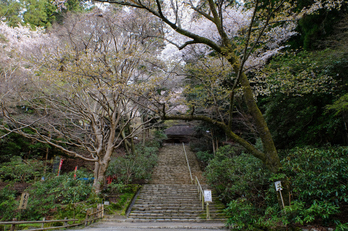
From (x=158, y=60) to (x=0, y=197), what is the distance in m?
8.96

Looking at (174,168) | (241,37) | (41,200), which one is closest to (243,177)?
(241,37)

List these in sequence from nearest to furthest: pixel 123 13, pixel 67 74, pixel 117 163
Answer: pixel 67 74 → pixel 123 13 → pixel 117 163

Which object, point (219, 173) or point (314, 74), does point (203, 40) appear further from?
point (219, 173)

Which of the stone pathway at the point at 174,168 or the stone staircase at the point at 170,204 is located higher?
the stone pathway at the point at 174,168

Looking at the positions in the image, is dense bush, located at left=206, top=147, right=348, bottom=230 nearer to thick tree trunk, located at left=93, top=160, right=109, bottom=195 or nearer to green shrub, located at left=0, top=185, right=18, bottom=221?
thick tree trunk, located at left=93, top=160, right=109, bottom=195

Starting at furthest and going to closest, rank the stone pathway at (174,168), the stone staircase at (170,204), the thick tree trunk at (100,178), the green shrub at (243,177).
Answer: the stone pathway at (174,168) → the thick tree trunk at (100,178) → the stone staircase at (170,204) → the green shrub at (243,177)

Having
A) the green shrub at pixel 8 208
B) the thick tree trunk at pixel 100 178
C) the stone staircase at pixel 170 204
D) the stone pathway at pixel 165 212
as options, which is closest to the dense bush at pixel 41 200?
the green shrub at pixel 8 208

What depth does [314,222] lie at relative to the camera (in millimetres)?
4367

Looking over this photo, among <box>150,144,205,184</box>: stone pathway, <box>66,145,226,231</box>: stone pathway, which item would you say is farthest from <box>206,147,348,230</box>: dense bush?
<box>150,144,205,184</box>: stone pathway

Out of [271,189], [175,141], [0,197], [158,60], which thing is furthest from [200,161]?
[0,197]

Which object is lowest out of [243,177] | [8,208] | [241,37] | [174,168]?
[8,208]

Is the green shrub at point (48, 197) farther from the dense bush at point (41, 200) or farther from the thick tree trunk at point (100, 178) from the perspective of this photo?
the thick tree trunk at point (100, 178)

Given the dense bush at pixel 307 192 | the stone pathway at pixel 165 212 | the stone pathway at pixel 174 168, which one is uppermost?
the stone pathway at pixel 174 168

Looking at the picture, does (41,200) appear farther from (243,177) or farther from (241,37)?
(241,37)
